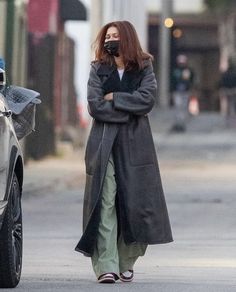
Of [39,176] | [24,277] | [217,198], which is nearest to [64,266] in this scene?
[24,277]

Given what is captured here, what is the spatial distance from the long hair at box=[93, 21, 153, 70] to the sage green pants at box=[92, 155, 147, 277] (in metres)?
0.71

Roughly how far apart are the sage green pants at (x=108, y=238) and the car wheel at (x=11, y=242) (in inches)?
22.1

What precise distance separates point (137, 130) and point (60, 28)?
2165cm

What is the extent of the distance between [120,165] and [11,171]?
912 mm

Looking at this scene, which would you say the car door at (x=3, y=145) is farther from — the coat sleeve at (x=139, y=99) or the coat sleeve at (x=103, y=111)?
the coat sleeve at (x=139, y=99)

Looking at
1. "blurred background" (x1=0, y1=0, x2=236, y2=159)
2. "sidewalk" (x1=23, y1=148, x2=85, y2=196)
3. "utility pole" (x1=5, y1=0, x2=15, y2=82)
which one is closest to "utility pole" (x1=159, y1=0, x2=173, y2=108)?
"blurred background" (x1=0, y1=0, x2=236, y2=159)

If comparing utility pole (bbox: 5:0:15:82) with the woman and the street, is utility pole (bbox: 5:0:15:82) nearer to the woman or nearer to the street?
the street

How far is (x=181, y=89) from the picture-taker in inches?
1524

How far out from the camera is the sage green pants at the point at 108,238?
9891mm

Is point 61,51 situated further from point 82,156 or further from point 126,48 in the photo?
point 126,48

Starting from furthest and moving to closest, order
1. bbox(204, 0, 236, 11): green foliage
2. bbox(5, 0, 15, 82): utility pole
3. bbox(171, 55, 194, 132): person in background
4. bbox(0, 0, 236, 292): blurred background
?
1. bbox(204, 0, 236, 11): green foliage
2. bbox(171, 55, 194, 132): person in background
3. bbox(5, 0, 15, 82): utility pole
4. bbox(0, 0, 236, 292): blurred background

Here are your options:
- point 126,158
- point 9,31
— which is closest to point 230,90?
point 9,31

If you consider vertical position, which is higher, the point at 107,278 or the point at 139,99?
the point at 139,99

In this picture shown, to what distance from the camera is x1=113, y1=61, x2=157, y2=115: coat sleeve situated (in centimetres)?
1002
